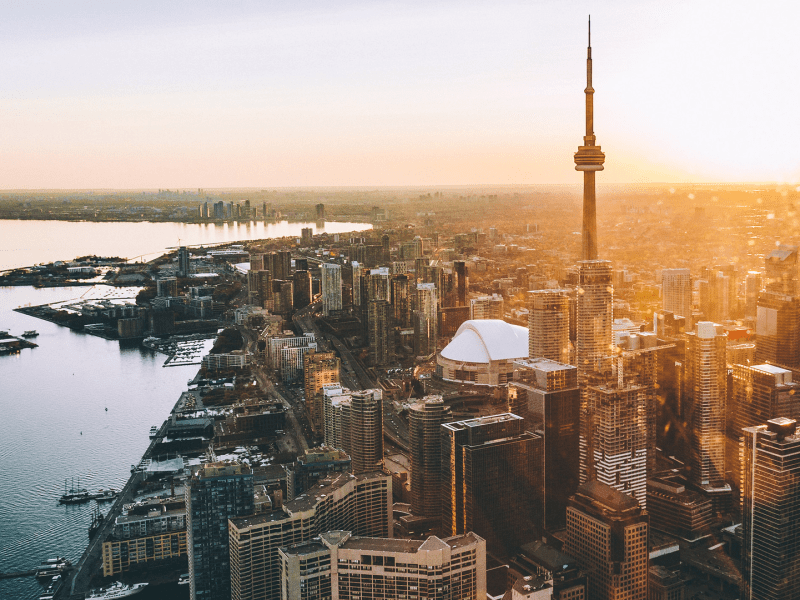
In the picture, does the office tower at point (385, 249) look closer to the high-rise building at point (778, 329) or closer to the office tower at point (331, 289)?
the office tower at point (331, 289)

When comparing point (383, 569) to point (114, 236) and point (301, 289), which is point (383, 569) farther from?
point (114, 236)

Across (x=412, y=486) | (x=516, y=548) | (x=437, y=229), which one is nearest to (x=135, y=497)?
(x=412, y=486)

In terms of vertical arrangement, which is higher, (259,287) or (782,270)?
(782,270)

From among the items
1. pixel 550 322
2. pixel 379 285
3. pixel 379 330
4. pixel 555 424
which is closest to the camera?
pixel 555 424

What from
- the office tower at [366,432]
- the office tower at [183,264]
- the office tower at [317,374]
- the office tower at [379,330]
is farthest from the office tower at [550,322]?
the office tower at [183,264]

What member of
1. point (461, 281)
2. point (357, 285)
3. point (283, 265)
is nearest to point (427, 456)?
point (461, 281)

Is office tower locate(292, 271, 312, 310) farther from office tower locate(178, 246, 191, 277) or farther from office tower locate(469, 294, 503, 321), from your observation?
office tower locate(469, 294, 503, 321)

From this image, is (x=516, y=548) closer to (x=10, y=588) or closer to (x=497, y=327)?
(x=10, y=588)
